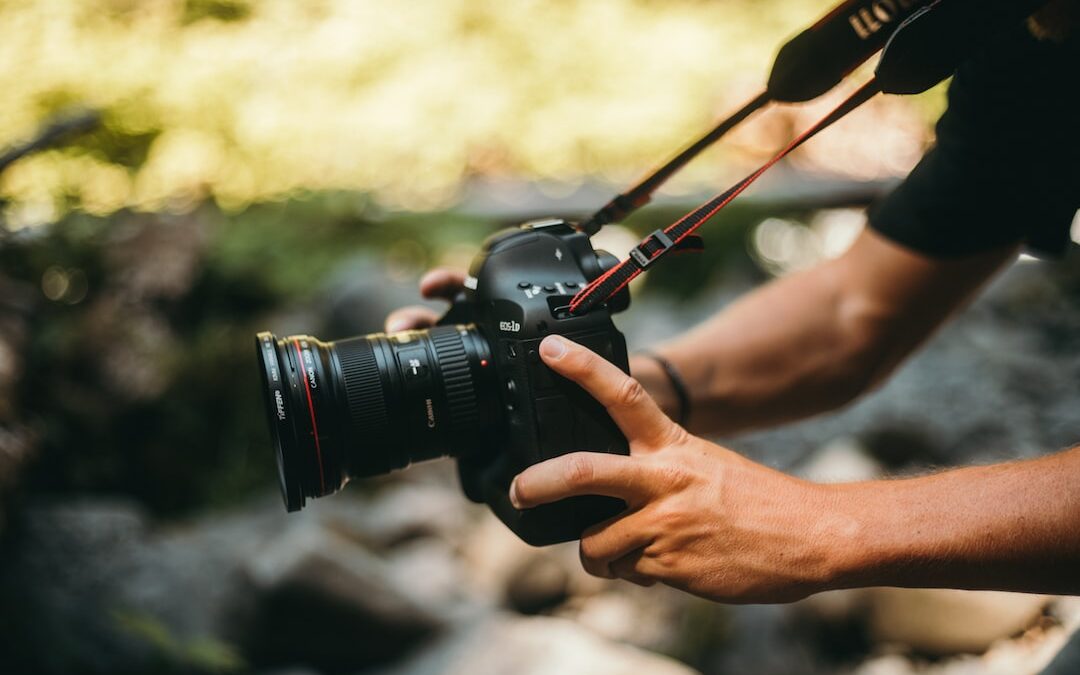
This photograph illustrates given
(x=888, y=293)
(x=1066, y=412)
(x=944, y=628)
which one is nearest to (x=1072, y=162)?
(x=888, y=293)

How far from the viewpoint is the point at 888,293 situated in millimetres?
1581

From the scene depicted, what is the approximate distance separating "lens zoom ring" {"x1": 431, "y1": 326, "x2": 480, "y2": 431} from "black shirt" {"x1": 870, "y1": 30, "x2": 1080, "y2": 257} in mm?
915

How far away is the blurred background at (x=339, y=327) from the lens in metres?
2.25

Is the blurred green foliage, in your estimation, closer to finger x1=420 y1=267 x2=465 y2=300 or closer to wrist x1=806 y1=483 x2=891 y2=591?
finger x1=420 y1=267 x2=465 y2=300

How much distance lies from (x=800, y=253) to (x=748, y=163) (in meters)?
0.96

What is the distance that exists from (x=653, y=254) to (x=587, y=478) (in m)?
0.35

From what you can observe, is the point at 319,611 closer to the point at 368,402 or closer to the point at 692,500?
the point at 368,402

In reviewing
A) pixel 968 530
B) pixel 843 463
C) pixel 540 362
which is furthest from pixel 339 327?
pixel 968 530

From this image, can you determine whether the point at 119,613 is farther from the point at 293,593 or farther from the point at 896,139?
the point at 896,139

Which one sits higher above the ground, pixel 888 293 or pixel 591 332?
pixel 591 332

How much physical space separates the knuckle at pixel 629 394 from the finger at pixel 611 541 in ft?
0.55

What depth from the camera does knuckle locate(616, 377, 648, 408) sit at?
111 centimetres

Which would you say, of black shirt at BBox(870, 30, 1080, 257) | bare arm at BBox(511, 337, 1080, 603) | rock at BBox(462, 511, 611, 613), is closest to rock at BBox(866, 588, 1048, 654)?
rock at BBox(462, 511, 611, 613)

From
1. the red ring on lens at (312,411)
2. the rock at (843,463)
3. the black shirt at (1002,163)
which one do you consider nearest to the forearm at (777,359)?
the black shirt at (1002,163)
